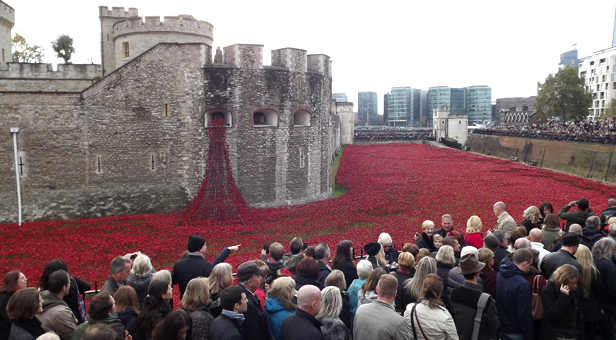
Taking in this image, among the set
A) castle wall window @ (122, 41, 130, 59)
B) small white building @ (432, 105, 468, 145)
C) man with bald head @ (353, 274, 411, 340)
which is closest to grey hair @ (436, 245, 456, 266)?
man with bald head @ (353, 274, 411, 340)

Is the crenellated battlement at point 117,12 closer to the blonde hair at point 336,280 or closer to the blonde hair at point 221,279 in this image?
the blonde hair at point 221,279

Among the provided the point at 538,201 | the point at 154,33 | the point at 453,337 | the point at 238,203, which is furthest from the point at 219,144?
the point at 453,337

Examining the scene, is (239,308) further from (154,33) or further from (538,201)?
(154,33)

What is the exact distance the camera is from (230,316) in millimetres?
4836

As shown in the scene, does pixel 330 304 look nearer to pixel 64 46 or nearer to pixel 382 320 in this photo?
pixel 382 320

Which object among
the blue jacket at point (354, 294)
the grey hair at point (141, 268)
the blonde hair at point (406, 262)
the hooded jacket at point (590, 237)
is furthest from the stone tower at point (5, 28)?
the hooded jacket at point (590, 237)

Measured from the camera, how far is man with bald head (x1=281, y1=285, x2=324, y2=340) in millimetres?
4695

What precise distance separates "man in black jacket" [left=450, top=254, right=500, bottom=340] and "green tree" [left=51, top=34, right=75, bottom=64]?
3582 cm

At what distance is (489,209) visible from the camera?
18.8m

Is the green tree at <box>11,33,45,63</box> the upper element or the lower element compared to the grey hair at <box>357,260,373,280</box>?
upper

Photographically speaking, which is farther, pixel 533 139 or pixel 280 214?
pixel 533 139

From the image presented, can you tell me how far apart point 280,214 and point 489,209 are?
29.4 feet

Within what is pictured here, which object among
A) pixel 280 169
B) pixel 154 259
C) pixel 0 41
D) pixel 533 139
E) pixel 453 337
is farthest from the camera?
pixel 533 139

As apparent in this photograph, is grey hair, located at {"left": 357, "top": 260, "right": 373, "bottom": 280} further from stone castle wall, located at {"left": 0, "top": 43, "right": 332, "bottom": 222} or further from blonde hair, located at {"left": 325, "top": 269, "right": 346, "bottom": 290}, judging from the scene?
stone castle wall, located at {"left": 0, "top": 43, "right": 332, "bottom": 222}
